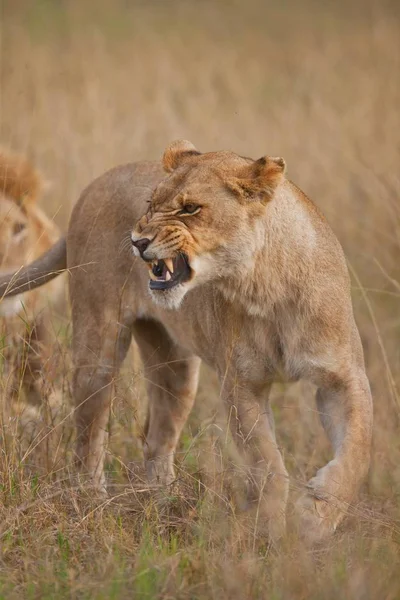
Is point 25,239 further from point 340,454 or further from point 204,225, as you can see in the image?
point 340,454

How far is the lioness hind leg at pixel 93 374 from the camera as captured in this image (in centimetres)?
515

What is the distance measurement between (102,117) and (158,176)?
4701 mm

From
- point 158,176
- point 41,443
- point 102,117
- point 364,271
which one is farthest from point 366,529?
point 102,117

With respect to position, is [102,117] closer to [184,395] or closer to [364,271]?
[364,271]

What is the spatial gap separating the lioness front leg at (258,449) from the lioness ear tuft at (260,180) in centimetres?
76

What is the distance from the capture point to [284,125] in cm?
1063

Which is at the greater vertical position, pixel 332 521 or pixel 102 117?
pixel 102 117

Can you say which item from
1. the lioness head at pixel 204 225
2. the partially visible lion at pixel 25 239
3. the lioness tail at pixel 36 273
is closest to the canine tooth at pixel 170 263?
the lioness head at pixel 204 225

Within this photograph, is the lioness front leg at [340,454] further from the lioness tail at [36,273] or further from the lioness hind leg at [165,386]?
the lioness tail at [36,273]

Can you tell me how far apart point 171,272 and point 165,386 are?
1.66 meters

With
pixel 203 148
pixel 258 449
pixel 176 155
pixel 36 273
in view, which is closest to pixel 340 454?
pixel 258 449

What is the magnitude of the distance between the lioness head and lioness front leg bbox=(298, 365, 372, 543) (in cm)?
64

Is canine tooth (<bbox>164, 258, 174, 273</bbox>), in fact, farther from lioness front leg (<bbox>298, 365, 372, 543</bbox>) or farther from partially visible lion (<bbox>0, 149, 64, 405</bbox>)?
partially visible lion (<bbox>0, 149, 64, 405</bbox>)

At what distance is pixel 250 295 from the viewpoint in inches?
169
